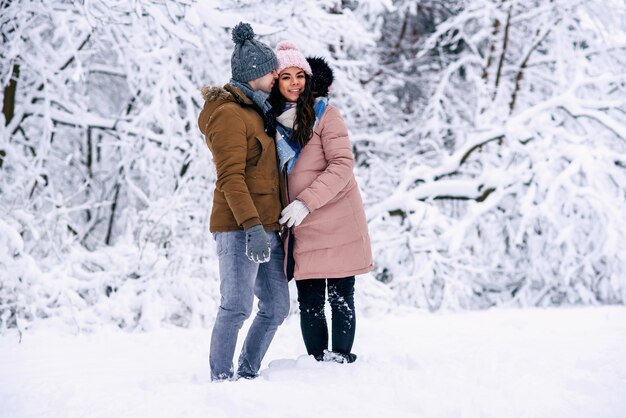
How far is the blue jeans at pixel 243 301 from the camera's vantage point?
2570mm

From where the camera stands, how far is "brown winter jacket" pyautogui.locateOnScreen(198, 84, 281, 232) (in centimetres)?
247

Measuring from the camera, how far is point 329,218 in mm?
2820

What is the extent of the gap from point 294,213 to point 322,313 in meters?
0.57

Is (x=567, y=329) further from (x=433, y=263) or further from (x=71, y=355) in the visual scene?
(x=71, y=355)

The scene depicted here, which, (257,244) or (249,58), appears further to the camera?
(249,58)

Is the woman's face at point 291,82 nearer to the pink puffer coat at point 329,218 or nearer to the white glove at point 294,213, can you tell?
the pink puffer coat at point 329,218

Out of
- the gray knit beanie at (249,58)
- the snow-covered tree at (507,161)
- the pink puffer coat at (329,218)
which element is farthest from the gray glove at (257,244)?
the snow-covered tree at (507,161)

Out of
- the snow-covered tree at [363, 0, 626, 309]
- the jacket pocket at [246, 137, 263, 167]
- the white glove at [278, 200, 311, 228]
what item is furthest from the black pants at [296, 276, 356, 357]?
the snow-covered tree at [363, 0, 626, 309]

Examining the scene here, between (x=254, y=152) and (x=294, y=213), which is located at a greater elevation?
(x=254, y=152)

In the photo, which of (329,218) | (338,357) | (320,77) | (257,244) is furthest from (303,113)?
(338,357)

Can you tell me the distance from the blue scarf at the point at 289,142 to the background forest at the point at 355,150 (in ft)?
3.87

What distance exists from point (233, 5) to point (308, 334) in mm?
3409

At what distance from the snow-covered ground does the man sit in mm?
231

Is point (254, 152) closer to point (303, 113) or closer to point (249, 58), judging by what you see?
point (303, 113)
